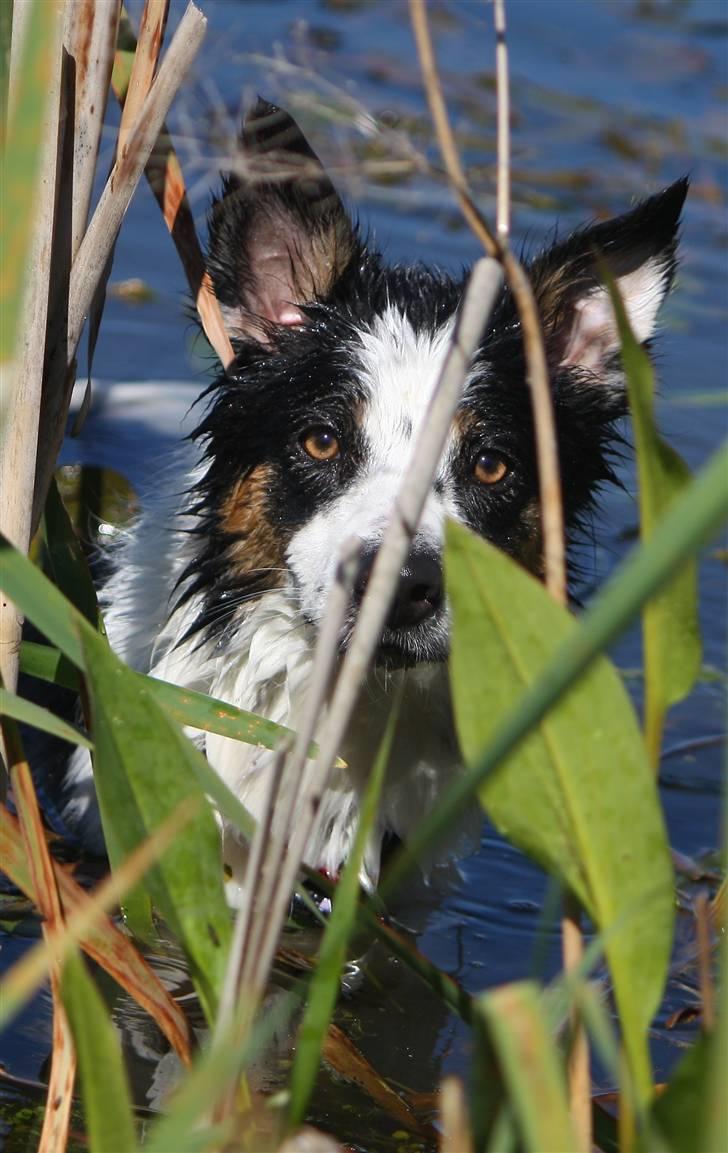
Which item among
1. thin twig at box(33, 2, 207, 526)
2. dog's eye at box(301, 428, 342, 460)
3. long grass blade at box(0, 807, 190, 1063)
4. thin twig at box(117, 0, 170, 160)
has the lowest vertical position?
long grass blade at box(0, 807, 190, 1063)

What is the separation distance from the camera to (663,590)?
1633 mm

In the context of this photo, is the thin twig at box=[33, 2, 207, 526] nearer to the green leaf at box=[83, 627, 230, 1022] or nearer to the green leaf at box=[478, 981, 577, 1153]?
the green leaf at box=[83, 627, 230, 1022]

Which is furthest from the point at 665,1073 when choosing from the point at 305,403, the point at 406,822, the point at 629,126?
the point at 629,126

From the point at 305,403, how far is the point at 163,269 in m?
4.15

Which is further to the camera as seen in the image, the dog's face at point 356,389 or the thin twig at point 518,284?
the dog's face at point 356,389

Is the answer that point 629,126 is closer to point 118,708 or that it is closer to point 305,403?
point 305,403

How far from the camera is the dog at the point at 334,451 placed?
9.90ft

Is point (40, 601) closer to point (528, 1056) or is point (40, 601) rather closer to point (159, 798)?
point (159, 798)

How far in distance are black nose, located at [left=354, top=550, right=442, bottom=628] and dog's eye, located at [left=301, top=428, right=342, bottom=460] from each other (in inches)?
15.1

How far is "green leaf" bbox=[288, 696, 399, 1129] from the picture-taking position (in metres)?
1.59

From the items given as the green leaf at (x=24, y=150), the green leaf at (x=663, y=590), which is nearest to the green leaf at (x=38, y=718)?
the green leaf at (x=24, y=150)

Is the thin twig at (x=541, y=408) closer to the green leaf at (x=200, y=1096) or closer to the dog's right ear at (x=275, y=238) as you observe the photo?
the green leaf at (x=200, y=1096)

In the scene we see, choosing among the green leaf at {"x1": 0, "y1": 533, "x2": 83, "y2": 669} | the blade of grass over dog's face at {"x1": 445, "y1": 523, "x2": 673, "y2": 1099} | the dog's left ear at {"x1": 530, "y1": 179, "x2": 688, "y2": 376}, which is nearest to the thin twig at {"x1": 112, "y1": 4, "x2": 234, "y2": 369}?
the dog's left ear at {"x1": 530, "y1": 179, "x2": 688, "y2": 376}

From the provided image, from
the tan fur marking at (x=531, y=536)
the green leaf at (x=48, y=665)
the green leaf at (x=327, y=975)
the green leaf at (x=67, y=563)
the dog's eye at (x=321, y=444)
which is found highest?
the dog's eye at (x=321, y=444)
